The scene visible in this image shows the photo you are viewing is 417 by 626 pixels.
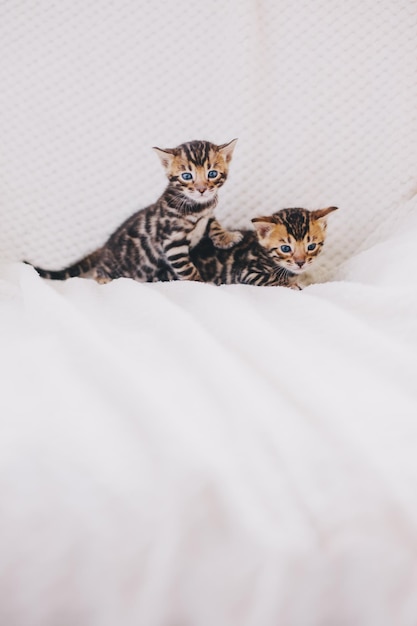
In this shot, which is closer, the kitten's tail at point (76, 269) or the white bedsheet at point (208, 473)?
the white bedsheet at point (208, 473)

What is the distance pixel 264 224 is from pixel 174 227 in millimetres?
194

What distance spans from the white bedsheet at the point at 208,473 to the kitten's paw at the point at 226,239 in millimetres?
460

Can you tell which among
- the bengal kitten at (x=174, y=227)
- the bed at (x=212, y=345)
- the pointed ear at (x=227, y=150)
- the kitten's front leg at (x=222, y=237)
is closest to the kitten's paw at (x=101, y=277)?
the bengal kitten at (x=174, y=227)

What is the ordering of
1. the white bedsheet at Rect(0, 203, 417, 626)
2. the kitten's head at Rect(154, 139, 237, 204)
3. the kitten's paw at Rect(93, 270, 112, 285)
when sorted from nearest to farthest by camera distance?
1. the white bedsheet at Rect(0, 203, 417, 626)
2. the kitten's head at Rect(154, 139, 237, 204)
3. the kitten's paw at Rect(93, 270, 112, 285)

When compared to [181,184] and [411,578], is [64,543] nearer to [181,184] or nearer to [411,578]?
[411,578]

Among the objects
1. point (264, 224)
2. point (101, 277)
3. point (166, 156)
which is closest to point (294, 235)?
point (264, 224)

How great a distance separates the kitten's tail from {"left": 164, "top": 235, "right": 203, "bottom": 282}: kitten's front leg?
21 cm

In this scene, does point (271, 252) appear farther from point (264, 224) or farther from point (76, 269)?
point (76, 269)

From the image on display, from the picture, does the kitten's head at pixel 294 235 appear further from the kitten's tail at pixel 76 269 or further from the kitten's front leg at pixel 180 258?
the kitten's tail at pixel 76 269

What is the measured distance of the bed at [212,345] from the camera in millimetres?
547

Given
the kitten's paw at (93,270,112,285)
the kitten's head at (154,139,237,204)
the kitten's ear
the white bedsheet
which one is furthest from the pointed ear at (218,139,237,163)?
the white bedsheet

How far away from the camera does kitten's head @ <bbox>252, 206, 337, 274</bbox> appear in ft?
3.93

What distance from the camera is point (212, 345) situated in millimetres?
792

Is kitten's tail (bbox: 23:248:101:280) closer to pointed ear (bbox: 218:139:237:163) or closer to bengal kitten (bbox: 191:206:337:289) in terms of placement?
bengal kitten (bbox: 191:206:337:289)
